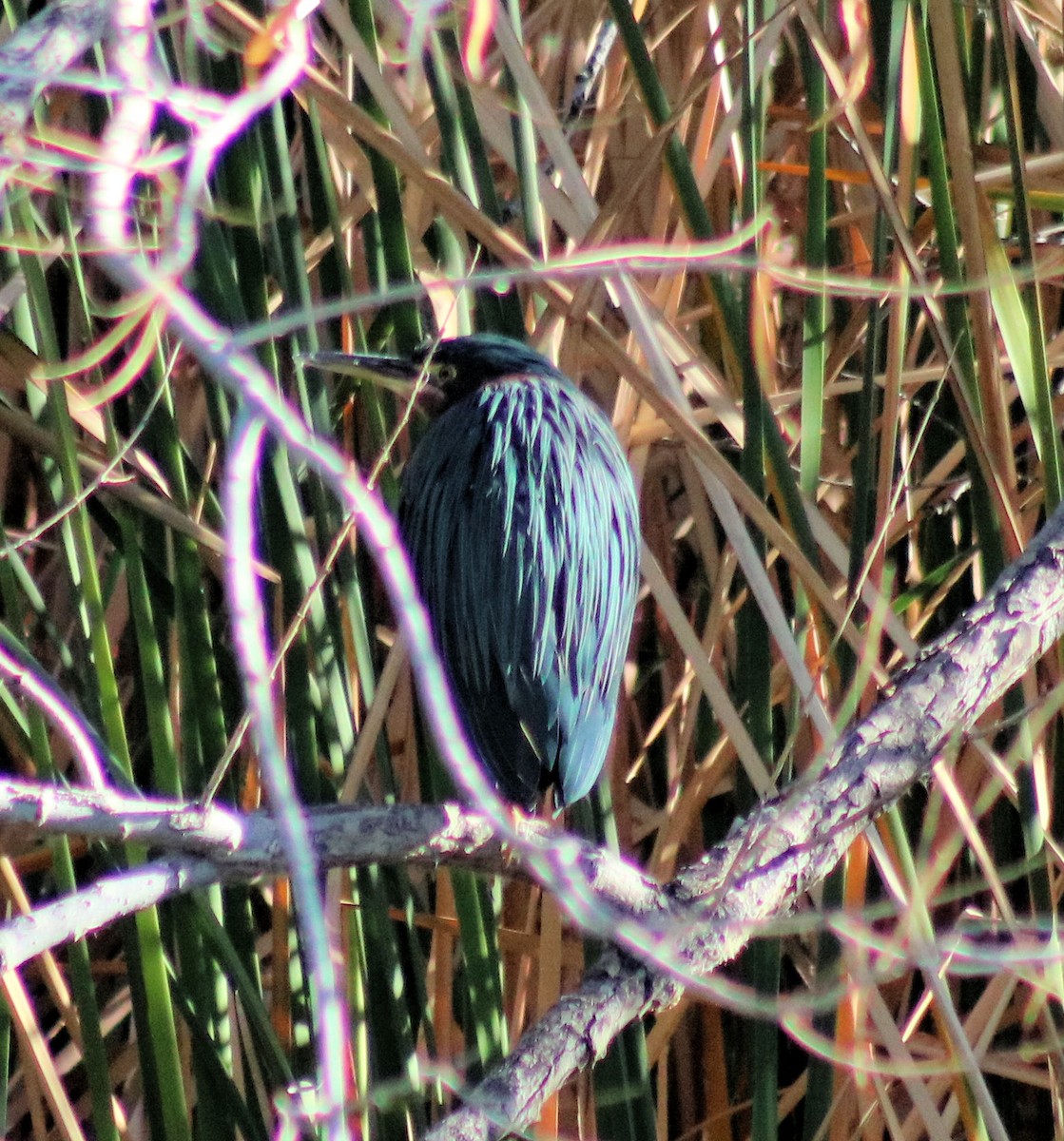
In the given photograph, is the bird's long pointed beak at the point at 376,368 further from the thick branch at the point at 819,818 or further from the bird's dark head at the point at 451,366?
the thick branch at the point at 819,818

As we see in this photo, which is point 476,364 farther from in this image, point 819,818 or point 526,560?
point 819,818

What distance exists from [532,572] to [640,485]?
54 cm

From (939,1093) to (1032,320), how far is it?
1.20 m

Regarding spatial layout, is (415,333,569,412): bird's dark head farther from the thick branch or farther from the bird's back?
the thick branch

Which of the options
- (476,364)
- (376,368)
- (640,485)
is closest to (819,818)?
(376,368)

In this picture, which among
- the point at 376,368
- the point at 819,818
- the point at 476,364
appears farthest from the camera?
the point at 476,364

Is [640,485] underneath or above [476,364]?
underneath

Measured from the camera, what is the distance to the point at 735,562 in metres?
2.04

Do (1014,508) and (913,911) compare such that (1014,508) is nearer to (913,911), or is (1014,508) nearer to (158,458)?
(913,911)

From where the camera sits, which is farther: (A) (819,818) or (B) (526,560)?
(B) (526,560)

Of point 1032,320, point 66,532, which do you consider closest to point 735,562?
point 1032,320

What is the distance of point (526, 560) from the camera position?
6.30 ft

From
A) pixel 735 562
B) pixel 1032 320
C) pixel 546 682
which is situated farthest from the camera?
pixel 735 562

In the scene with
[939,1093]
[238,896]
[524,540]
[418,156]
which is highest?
[418,156]
